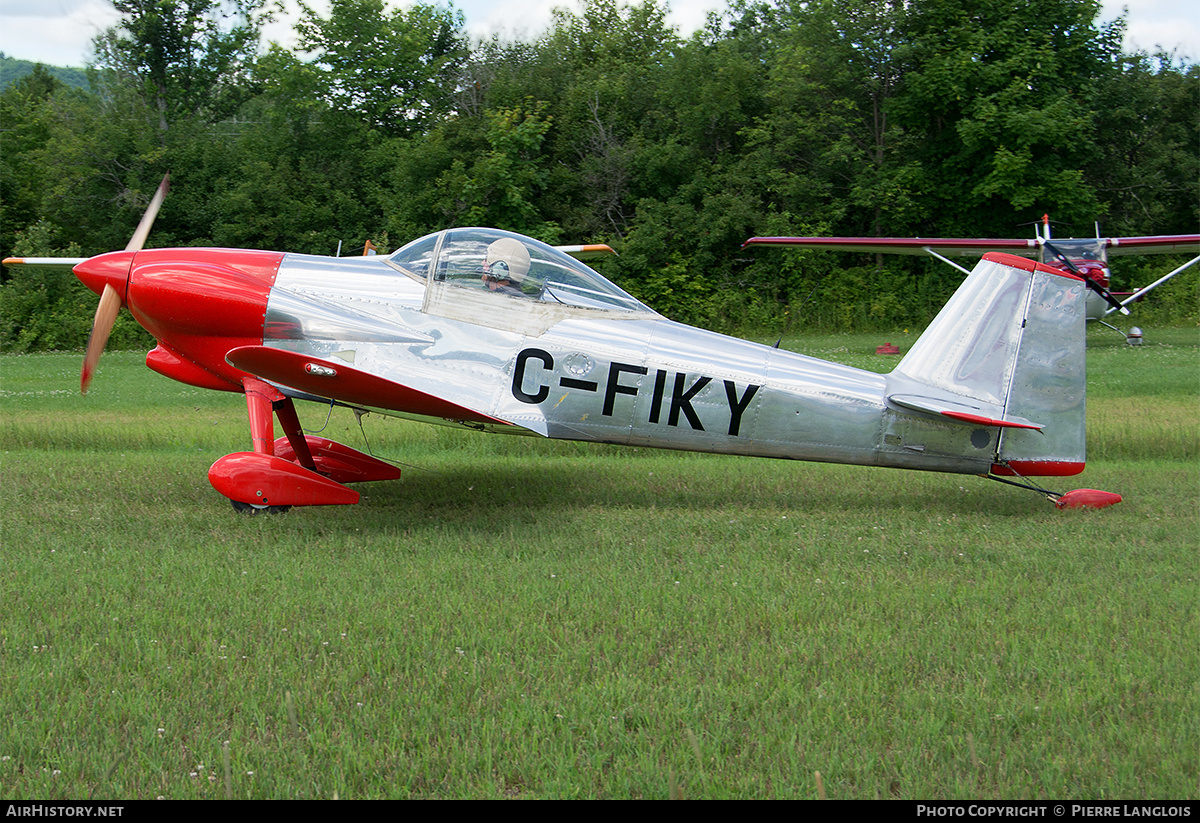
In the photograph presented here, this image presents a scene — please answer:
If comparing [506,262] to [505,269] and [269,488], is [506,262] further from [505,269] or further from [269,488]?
[269,488]

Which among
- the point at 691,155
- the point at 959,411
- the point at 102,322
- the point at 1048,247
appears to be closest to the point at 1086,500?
the point at 959,411

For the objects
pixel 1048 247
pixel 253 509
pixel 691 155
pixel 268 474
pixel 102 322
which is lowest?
pixel 253 509

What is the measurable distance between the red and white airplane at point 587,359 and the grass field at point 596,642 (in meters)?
0.66

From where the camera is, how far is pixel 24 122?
3491cm

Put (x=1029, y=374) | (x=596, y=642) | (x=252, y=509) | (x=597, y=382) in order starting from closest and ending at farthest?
(x=596, y=642) → (x=252, y=509) → (x=597, y=382) → (x=1029, y=374)

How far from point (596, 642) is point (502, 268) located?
3972mm

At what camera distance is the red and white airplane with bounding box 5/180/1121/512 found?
728 cm

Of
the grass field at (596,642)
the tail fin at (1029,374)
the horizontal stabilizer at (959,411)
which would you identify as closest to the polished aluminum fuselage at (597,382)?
the horizontal stabilizer at (959,411)

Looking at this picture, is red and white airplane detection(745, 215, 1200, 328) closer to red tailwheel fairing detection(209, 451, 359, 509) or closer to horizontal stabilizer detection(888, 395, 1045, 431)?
horizontal stabilizer detection(888, 395, 1045, 431)

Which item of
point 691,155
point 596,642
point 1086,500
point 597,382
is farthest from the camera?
point 691,155

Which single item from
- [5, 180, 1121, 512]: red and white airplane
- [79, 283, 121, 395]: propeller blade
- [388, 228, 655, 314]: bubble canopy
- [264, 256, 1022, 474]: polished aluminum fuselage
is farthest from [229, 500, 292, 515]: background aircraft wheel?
[388, 228, 655, 314]: bubble canopy

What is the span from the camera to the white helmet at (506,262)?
24.7 ft

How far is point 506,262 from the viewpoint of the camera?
7.53m

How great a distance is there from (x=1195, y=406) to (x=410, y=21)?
31.3 metres
